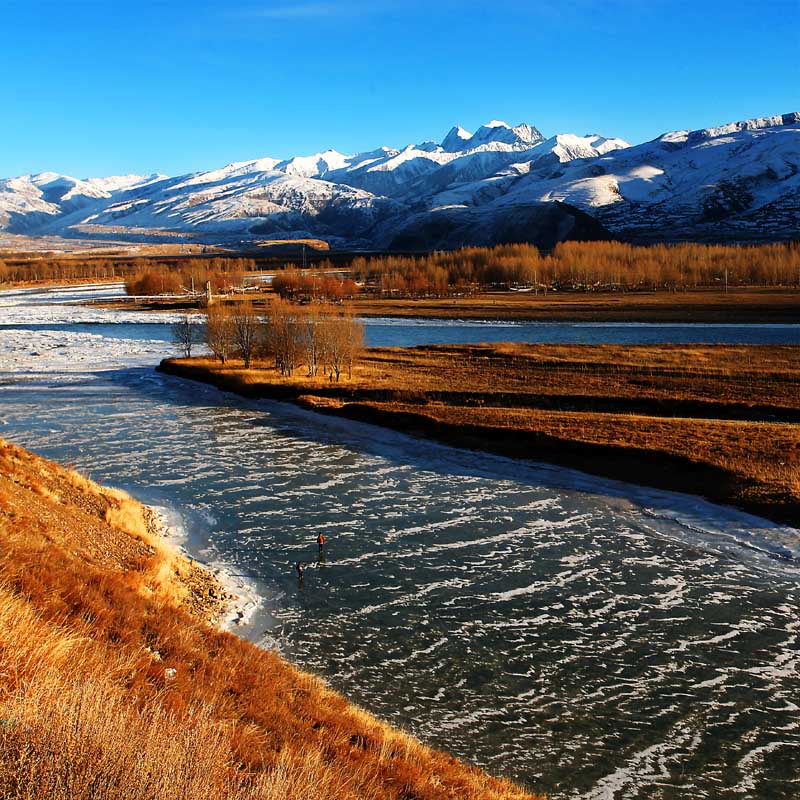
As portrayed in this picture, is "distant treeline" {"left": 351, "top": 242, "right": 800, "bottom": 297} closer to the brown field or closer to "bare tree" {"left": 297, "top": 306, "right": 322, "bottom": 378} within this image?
the brown field

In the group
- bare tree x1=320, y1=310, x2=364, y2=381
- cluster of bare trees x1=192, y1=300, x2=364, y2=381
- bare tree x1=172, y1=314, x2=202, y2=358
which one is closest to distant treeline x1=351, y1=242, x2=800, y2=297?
bare tree x1=172, y1=314, x2=202, y2=358

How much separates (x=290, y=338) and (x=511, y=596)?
39.4m

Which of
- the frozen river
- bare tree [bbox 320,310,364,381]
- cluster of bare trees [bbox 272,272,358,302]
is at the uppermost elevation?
cluster of bare trees [bbox 272,272,358,302]

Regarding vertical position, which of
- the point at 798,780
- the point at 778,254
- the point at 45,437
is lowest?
the point at 798,780

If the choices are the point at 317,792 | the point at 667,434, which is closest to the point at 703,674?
the point at 317,792

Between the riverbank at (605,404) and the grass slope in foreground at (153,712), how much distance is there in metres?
18.3

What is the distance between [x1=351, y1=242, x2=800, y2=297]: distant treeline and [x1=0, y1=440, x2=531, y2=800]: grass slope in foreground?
142891mm

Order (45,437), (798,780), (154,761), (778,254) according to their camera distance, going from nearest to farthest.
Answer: (154,761) → (798,780) → (45,437) → (778,254)

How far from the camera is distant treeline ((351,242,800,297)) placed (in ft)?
507

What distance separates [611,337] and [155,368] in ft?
154

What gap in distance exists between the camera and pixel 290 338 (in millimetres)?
55500

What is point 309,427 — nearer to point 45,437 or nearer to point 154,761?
point 45,437

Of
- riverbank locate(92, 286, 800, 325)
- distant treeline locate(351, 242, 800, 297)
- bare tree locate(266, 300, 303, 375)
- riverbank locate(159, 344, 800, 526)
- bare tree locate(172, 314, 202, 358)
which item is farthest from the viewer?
distant treeline locate(351, 242, 800, 297)

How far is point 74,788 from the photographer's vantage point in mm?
5883
